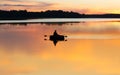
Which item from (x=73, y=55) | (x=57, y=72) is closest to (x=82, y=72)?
(x=57, y=72)

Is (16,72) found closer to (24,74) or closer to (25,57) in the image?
(24,74)

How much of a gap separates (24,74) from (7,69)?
1592 mm

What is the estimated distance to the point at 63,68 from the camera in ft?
60.3

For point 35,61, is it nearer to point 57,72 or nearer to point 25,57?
point 25,57

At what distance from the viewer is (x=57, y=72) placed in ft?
56.9

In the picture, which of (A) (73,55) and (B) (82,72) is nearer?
(B) (82,72)

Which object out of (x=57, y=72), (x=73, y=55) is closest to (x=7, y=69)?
(x=57, y=72)

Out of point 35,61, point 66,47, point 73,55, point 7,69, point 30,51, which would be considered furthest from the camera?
point 66,47

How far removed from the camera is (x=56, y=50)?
2520 centimetres

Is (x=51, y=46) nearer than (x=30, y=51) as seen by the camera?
No

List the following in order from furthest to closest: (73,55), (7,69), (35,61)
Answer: (73,55)
(35,61)
(7,69)

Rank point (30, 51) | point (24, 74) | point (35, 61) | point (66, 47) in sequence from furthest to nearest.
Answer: point (66, 47) < point (30, 51) < point (35, 61) < point (24, 74)

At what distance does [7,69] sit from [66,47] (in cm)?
904

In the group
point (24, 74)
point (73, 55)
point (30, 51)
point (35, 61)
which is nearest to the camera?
point (24, 74)
